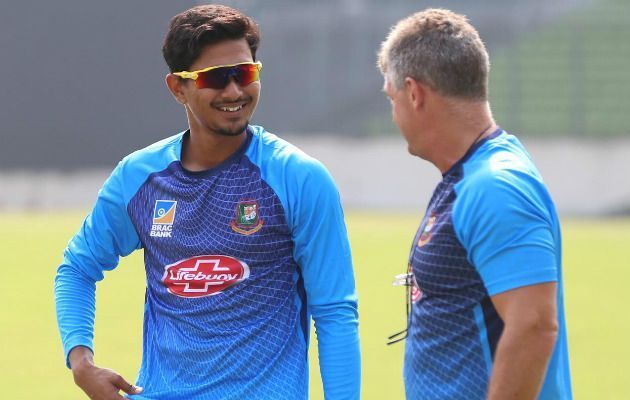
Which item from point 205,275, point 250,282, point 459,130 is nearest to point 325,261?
point 250,282

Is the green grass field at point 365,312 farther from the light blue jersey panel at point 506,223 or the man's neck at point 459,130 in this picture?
the light blue jersey panel at point 506,223

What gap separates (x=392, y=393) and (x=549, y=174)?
19.7 metres

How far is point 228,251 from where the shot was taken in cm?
345

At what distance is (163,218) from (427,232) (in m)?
1.01

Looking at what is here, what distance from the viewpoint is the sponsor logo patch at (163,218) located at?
11.6 ft

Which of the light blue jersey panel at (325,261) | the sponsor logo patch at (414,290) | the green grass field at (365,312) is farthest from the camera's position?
the green grass field at (365,312)

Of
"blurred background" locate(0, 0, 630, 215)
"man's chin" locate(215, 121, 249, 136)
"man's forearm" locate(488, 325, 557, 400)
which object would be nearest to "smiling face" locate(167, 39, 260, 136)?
"man's chin" locate(215, 121, 249, 136)

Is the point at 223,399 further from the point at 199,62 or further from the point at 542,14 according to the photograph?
the point at 542,14

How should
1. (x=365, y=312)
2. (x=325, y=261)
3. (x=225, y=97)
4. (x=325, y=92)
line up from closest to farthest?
(x=325, y=261) → (x=225, y=97) → (x=365, y=312) → (x=325, y=92)

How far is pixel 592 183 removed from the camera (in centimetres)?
2645

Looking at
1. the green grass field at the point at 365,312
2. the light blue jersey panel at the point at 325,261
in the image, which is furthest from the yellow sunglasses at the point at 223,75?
the green grass field at the point at 365,312

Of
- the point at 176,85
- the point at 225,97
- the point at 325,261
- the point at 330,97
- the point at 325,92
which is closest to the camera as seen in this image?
the point at 325,261

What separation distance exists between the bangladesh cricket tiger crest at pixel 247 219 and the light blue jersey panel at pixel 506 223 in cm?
84

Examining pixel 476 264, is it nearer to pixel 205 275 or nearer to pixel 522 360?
pixel 522 360
